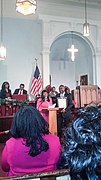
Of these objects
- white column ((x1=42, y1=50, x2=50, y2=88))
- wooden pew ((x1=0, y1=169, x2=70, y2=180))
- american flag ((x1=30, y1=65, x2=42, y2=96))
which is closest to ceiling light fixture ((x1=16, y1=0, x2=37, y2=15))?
wooden pew ((x1=0, y1=169, x2=70, y2=180))

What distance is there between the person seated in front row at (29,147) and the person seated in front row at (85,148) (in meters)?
1.04

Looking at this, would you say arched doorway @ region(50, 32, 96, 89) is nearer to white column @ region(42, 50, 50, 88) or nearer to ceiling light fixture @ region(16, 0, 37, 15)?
white column @ region(42, 50, 50, 88)

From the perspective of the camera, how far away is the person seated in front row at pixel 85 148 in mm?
788

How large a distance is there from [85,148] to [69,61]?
15374 millimetres

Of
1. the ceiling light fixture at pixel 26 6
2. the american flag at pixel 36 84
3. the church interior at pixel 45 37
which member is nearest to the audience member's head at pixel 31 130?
the ceiling light fixture at pixel 26 6

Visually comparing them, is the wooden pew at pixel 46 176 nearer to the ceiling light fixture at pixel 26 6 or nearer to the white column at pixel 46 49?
Result: the ceiling light fixture at pixel 26 6

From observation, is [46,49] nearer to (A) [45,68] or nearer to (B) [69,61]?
(A) [45,68]

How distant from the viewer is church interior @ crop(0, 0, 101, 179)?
400 inches

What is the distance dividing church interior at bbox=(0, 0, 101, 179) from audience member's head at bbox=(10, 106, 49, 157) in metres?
7.63

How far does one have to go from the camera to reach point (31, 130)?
1.87 metres

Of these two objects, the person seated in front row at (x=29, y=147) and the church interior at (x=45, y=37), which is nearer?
the person seated in front row at (x=29, y=147)

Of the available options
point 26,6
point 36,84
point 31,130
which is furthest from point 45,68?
point 31,130

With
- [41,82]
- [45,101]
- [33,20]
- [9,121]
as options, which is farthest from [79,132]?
[33,20]

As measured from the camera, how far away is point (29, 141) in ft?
6.03
